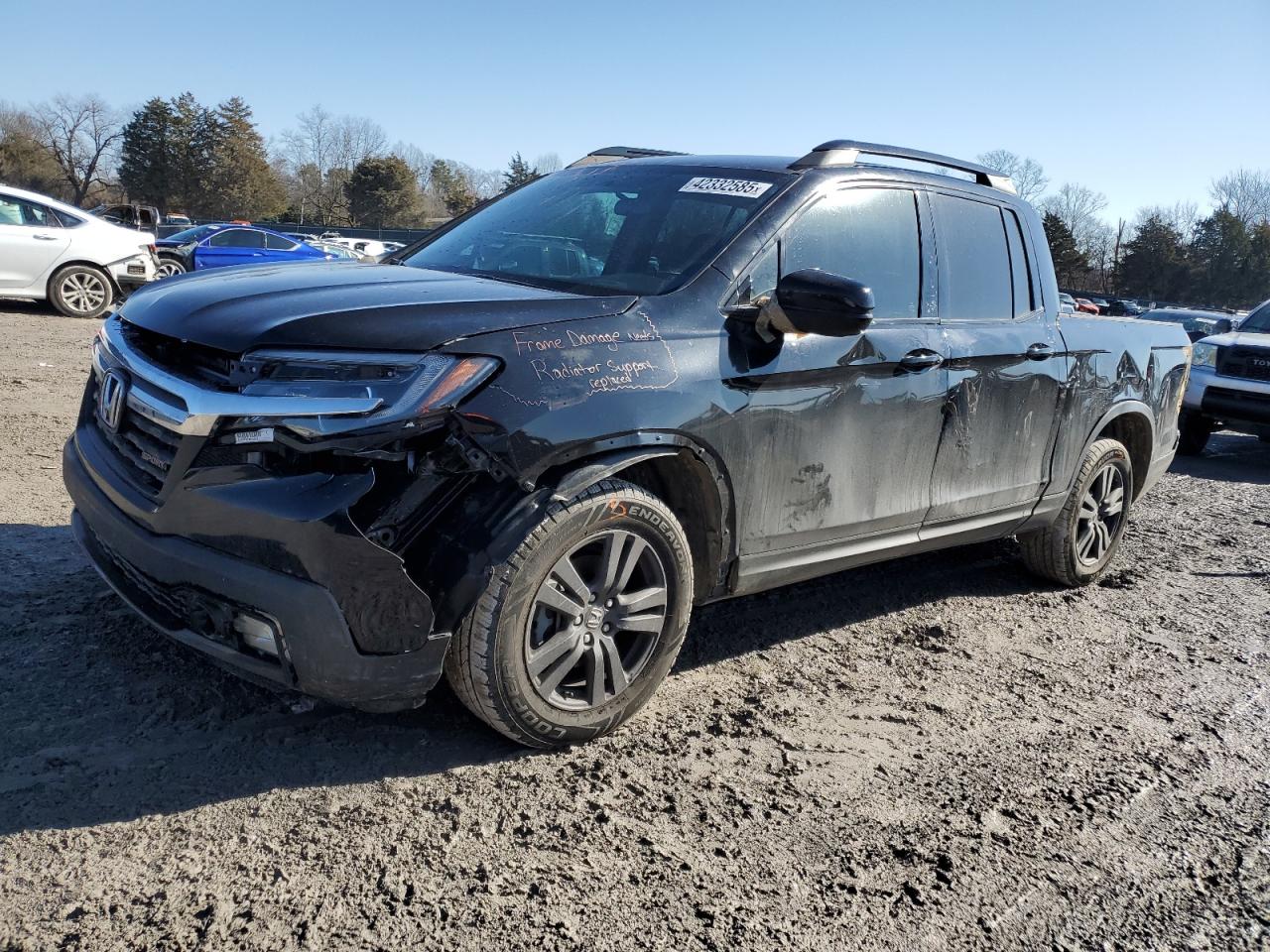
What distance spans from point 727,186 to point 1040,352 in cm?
177

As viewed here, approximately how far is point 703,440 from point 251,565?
1.37 m

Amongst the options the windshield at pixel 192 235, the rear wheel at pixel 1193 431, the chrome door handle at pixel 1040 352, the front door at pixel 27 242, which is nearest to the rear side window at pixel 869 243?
the chrome door handle at pixel 1040 352

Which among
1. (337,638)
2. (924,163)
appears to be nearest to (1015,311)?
(924,163)

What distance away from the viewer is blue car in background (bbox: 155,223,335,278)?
20594 millimetres

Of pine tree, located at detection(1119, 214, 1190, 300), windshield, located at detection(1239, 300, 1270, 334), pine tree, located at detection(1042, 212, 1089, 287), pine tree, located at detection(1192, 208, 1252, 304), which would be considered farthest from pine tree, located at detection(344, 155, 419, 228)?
windshield, located at detection(1239, 300, 1270, 334)

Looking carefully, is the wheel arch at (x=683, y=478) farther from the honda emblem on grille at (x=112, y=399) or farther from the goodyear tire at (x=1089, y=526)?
the goodyear tire at (x=1089, y=526)

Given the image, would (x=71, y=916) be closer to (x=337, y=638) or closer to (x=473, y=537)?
(x=337, y=638)

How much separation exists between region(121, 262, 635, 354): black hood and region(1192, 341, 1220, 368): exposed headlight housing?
9.54 metres

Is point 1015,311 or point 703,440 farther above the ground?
point 1015,311

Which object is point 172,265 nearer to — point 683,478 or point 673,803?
point 683,478

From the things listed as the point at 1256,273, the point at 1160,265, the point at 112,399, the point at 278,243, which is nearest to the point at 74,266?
→ the point at 278,243

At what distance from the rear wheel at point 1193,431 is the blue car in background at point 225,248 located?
606 inches

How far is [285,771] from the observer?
282 cm

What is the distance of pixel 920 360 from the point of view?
3838 millimetres
